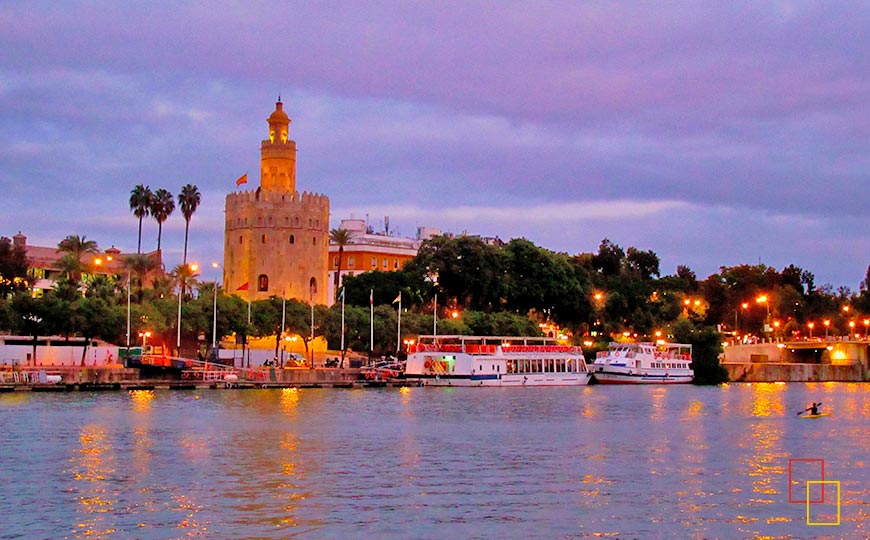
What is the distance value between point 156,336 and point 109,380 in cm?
1517

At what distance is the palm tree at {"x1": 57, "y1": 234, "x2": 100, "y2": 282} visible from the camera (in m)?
94.3

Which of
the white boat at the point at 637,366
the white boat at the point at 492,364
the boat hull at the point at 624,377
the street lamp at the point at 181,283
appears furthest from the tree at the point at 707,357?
the street lamp at the point at 181,283

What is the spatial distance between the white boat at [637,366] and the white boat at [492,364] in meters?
2.01

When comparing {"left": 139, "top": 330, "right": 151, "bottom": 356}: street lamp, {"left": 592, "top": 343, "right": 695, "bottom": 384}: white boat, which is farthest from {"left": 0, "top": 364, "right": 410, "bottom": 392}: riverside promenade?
{"left": 592, "top": 343, "right": 695, "bottom": 384}: white boat

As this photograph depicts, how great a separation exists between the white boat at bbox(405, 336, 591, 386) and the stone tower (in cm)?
1698

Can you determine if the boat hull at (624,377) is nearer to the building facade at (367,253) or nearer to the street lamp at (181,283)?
the street lamp at (181,283)

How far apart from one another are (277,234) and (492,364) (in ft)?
90.9

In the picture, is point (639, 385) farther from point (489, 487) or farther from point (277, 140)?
point (489, 487)

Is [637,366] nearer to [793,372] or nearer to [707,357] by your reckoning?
[707,357]

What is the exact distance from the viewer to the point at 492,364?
91875mm

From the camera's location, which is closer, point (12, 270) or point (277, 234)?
point (12, 270)

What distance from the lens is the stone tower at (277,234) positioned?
4370 inches

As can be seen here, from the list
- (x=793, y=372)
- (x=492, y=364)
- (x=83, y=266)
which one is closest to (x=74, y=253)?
(x=83, y=266)

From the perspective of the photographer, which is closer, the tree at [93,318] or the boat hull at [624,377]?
the tree at [93,318]
